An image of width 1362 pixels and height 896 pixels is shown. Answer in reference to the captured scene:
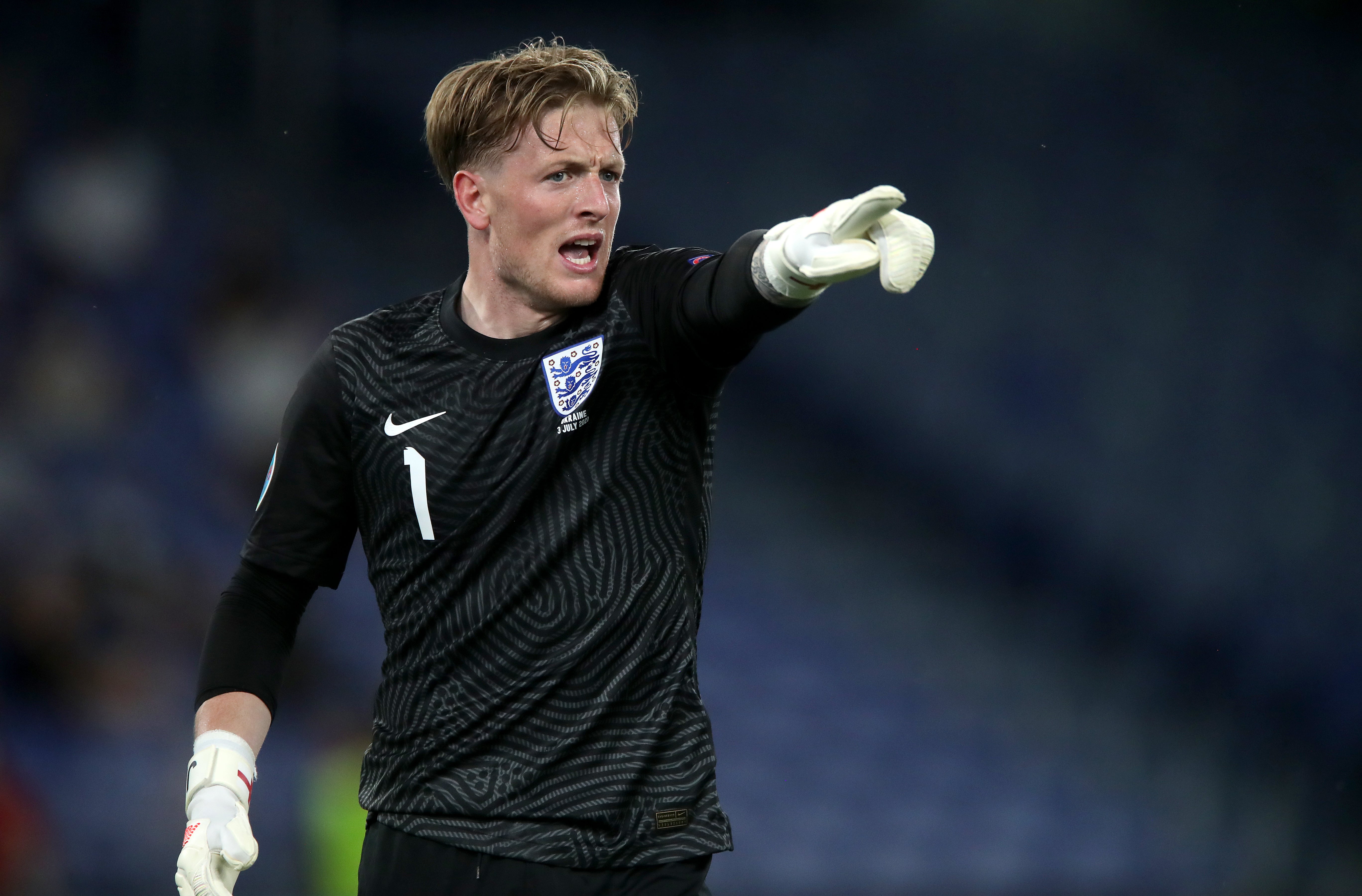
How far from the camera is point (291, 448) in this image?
228 cm

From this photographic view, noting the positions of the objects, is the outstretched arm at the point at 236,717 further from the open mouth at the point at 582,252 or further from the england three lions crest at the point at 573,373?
the open mouth at the point at 582,252

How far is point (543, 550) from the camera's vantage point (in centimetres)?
209

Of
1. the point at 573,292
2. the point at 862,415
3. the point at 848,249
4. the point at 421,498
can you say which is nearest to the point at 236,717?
the point at 421,498

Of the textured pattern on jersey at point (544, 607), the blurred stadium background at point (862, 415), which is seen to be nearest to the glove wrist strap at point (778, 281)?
the textured pattern on jersey at point (544, 607)

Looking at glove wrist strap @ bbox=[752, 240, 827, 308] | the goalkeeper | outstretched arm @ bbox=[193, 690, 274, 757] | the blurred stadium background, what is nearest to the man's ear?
Result: the goalkeeper

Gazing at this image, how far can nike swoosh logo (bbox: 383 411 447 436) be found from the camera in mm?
2203

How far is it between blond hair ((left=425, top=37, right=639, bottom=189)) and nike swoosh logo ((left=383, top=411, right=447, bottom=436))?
17.5 inches

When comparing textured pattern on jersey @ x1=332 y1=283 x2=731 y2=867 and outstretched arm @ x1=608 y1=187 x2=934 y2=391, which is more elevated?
outstretched arm @ x1=608 y1=187 x2=934 y2=391

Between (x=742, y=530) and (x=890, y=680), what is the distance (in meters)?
0.74

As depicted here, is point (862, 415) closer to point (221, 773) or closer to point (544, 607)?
point (544, 607)

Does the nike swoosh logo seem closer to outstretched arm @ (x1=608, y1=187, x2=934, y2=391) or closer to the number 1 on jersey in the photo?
the number 1 on jersey

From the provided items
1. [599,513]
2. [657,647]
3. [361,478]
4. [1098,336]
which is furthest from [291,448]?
[1098,336]

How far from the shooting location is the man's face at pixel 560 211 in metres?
2.20

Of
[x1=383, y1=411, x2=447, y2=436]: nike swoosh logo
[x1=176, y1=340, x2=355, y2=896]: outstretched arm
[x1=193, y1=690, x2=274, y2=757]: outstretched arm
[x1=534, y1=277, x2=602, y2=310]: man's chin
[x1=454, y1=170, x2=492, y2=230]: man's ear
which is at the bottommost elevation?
[x1=193, y1=690, x2=274, y2=757]: outstretched arm
